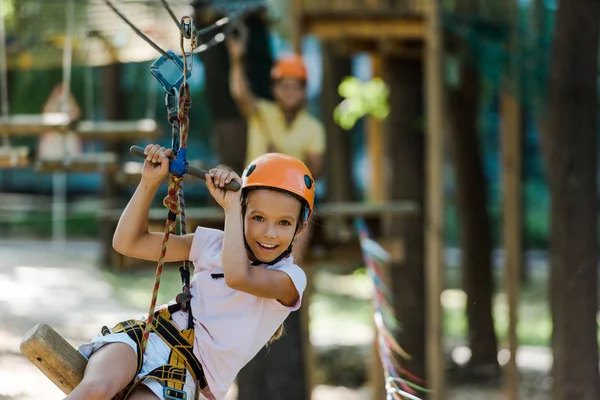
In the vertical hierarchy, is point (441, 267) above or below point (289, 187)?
below

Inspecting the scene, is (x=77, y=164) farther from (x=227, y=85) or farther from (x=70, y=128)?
(x=227, y=85)

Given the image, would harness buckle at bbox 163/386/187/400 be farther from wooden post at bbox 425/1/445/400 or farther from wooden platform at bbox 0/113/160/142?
wooden post at bbox 425/1/445/400

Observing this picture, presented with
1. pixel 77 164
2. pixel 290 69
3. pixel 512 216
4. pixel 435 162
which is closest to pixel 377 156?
pixel 512 216

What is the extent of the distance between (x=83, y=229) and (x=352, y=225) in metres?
17.0

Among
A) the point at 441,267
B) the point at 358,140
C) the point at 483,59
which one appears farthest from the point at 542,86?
the point at 358,140

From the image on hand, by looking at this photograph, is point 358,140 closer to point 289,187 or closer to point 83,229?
point 83,229

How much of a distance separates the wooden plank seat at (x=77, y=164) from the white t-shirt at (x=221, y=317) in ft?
13.6

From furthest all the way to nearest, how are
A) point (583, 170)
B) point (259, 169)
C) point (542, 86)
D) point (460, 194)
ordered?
1. point (460, 194)
2. point (542, 86)
3. point (583, 170)
4. point (259, 169)

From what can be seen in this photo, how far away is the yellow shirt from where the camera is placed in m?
7.41

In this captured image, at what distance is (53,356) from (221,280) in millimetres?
602

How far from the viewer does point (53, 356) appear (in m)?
2.99

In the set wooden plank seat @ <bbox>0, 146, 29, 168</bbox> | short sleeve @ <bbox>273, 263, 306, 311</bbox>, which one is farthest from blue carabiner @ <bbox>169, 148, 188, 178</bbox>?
wooden plank seat @ <bbox>0, 146, 29, 168</bbox>

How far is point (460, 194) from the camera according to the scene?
12016 millimetres

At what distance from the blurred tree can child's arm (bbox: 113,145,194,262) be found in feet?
28.0
